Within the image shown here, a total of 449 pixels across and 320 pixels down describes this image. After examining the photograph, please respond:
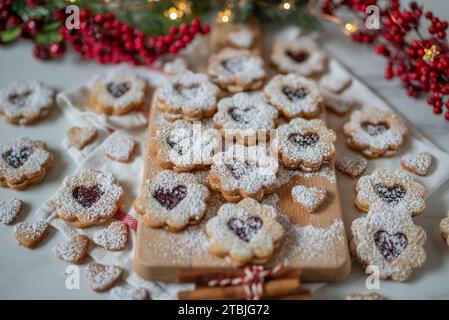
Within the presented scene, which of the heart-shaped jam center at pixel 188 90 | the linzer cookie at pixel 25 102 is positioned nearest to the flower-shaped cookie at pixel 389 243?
the heart-shaped jam center at pixel 188 90

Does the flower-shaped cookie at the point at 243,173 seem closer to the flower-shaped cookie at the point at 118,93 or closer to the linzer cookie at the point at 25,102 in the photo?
the flower-shaped cookie at the point at 118,93

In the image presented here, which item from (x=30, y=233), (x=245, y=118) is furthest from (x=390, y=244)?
(x=30, y=233)

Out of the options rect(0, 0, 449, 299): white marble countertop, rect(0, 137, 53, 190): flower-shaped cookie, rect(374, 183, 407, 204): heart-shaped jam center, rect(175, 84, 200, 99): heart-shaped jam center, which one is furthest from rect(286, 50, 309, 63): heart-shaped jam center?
rect(0, 137, 53, 190): flower-shaped cookie

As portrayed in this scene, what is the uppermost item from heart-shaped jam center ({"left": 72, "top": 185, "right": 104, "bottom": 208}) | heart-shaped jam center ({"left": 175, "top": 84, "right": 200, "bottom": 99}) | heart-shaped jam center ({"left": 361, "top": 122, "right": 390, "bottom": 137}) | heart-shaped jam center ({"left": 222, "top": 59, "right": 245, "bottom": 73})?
heart-shaped jam center ({"left": 222, "top": 59, "right": 245, "bottom": 73})

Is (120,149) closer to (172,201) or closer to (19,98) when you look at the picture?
(172,201)

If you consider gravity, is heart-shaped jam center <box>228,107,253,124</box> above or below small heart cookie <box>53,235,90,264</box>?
above

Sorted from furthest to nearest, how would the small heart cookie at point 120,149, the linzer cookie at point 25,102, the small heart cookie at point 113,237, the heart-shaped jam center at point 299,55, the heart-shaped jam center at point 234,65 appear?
the heart-shaped jam center at point 299,55 → the heart-shaped jam center at point 234,65 → the linzer cookie at point 25,102 → the small heart cookie at point 120,149 → the small heart cookie at point 113,237

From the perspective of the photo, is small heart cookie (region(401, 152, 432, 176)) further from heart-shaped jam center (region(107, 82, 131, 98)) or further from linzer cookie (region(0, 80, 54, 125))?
linzer cookie (region(0, 80, 54, 125))
